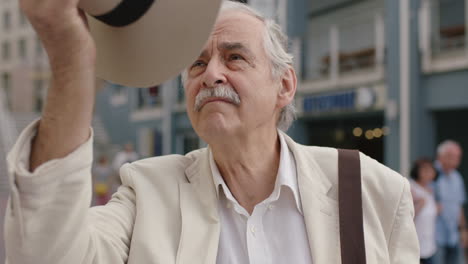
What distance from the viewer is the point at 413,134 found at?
1190 cm

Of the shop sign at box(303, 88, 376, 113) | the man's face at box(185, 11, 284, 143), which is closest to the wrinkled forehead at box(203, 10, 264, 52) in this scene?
the man's face at box(185, 11, 284, 143)

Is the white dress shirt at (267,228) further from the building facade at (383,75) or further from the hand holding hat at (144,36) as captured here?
the building facade at (383,75)

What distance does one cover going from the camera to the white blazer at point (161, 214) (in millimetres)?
1021

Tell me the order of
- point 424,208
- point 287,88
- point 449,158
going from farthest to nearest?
point 449,158, point 424,208, point 287,88

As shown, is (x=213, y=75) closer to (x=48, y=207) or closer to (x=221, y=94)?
(x=221, y=94)

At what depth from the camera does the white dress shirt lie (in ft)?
5.18

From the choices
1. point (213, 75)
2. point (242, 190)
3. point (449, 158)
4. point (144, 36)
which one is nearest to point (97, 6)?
point (144, 36)

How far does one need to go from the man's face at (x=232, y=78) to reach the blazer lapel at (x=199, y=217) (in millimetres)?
128

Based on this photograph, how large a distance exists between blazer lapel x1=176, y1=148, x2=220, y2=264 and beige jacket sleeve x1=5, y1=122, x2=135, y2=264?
38 cm

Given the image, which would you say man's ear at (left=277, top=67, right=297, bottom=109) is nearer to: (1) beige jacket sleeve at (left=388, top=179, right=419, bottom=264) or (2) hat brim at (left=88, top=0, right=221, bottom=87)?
(1) beige jacket sleeve at (left=388, top=179, right=419, bottom=264)

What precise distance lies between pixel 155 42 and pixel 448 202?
5.39m

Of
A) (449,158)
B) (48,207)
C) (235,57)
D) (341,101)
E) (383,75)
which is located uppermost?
(383,75)

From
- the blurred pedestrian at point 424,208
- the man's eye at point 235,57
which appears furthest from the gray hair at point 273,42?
the blurred pedestrian at point 424,208

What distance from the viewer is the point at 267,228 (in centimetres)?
164
